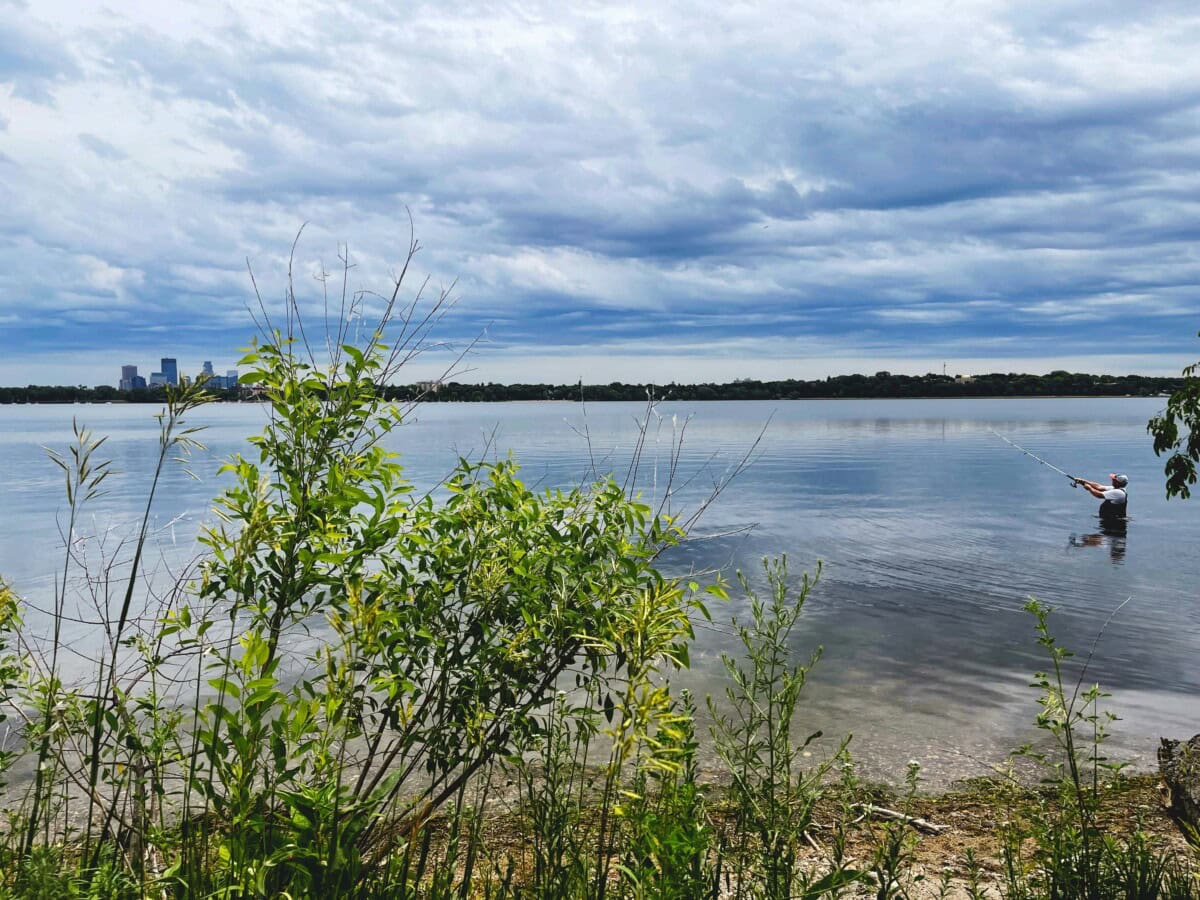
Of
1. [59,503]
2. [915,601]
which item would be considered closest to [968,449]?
[915,601]

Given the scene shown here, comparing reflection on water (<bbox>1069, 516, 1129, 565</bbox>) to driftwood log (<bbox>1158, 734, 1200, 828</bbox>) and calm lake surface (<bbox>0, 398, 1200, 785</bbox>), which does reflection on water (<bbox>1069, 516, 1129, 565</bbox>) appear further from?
driftwood log (<bbox>1158, 734, 1200, 828</bbox>)

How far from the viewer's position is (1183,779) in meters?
6.78

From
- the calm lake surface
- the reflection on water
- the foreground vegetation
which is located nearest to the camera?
the foreground vegetation

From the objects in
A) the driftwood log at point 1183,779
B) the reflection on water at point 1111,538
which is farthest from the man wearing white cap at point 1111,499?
the driftwood log at point 1183,779

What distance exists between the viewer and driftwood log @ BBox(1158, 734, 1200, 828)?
6574mm

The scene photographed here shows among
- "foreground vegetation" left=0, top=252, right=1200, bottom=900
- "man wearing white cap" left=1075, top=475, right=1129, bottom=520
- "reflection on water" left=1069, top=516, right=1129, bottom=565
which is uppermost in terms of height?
"foreground vegetation" left=0, top=252, right=1200, bottom=900

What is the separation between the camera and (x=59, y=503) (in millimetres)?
31859

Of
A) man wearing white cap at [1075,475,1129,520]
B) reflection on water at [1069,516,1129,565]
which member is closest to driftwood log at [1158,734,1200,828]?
reflection on water at [1069,516,1129,565]

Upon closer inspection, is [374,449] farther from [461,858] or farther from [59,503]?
[59,503]

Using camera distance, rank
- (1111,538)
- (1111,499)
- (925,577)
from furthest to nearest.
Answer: (1111,499) → (1111,538) → (925,577)

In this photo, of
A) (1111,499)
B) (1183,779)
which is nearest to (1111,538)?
(1111,499)

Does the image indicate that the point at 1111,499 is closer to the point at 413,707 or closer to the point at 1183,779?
the point at 1183,779

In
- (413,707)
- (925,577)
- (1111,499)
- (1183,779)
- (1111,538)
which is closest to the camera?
(413,707)

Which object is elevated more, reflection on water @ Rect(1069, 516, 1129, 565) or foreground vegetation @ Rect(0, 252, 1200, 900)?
foreground vegetation @ Rect(0, 252, 1200, 900)
